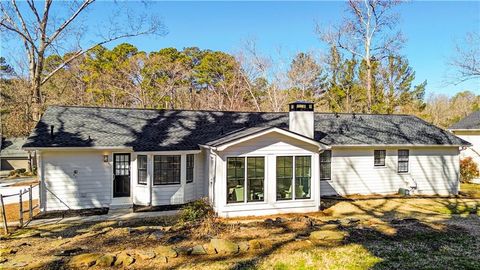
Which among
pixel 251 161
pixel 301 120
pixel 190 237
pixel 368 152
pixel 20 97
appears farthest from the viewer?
pixel 20 97

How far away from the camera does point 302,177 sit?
484 inches

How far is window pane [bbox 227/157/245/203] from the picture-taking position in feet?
37.5

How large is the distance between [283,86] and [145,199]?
24985 millimetres

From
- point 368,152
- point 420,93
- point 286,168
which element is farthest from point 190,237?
point 420,93

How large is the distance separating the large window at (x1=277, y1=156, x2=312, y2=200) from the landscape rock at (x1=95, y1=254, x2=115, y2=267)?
6775 mm

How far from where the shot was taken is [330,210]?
12547 mm

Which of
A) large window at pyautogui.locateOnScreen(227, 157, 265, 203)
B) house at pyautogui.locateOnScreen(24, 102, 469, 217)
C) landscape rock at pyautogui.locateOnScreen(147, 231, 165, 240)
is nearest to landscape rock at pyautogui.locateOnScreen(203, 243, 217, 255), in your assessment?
landscape rock at pyautogui.locateOnScreen(147, 231, 165, 240)

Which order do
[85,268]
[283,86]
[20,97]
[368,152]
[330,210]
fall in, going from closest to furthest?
[85,268] < [330,210] < [368,152] < [20,97] < [283,86]

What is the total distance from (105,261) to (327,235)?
5.21m

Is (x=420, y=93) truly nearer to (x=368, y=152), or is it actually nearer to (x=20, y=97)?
(x=368, y=152)

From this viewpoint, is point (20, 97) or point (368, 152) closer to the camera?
point (368, 152)

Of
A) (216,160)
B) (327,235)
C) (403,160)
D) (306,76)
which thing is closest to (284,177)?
(216,160)

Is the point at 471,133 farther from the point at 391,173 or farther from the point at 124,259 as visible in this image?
the point at 124,259

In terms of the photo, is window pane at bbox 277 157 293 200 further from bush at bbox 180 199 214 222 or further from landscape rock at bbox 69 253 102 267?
landscape rock at bbox 69 253 102 267
